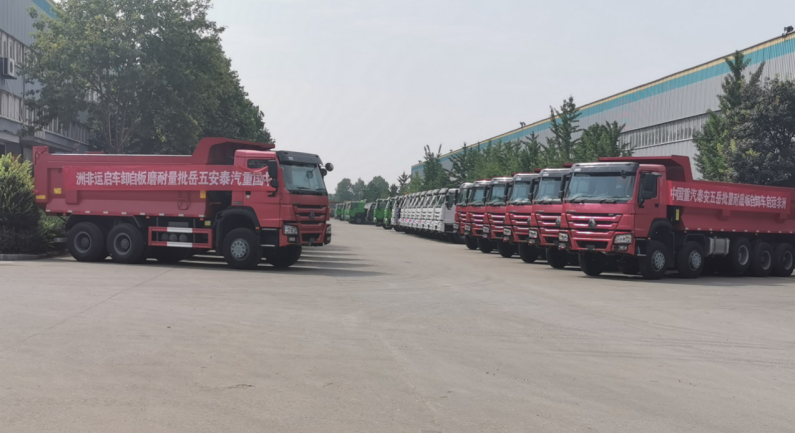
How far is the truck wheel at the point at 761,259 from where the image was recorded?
2422 centimetres

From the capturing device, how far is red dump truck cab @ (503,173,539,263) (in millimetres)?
27625

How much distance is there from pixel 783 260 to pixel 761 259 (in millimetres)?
1165

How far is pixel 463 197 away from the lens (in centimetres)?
3728

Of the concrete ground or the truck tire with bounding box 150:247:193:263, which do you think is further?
the truck tire with bounding box 150:247:193:263

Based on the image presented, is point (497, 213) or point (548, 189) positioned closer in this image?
point (548, 189)

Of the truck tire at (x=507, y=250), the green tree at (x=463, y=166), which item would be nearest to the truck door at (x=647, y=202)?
the truck tire at (x=507, y=250)

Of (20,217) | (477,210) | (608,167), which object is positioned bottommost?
(20,217)

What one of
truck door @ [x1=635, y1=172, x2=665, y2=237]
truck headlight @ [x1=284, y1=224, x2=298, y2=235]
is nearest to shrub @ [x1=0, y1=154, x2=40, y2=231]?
truck headlight @ [x1=284, y1=224, x2=298, y2=235]

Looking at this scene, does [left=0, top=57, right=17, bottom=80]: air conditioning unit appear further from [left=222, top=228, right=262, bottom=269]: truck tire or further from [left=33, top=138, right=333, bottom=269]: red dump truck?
[left=222, top=228, right=262, bottom=269]: truck tire

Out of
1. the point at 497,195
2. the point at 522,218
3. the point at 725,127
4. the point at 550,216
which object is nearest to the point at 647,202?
the point at 550,216

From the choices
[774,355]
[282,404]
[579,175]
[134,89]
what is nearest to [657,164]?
[579,175]

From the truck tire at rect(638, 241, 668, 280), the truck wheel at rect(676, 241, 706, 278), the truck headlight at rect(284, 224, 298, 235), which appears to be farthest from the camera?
the truck wheel at rect(676, 241, 706, 278)

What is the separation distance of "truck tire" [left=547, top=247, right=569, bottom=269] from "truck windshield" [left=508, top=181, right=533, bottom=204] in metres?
3.85

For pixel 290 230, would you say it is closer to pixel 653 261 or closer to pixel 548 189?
pixel 548 189
